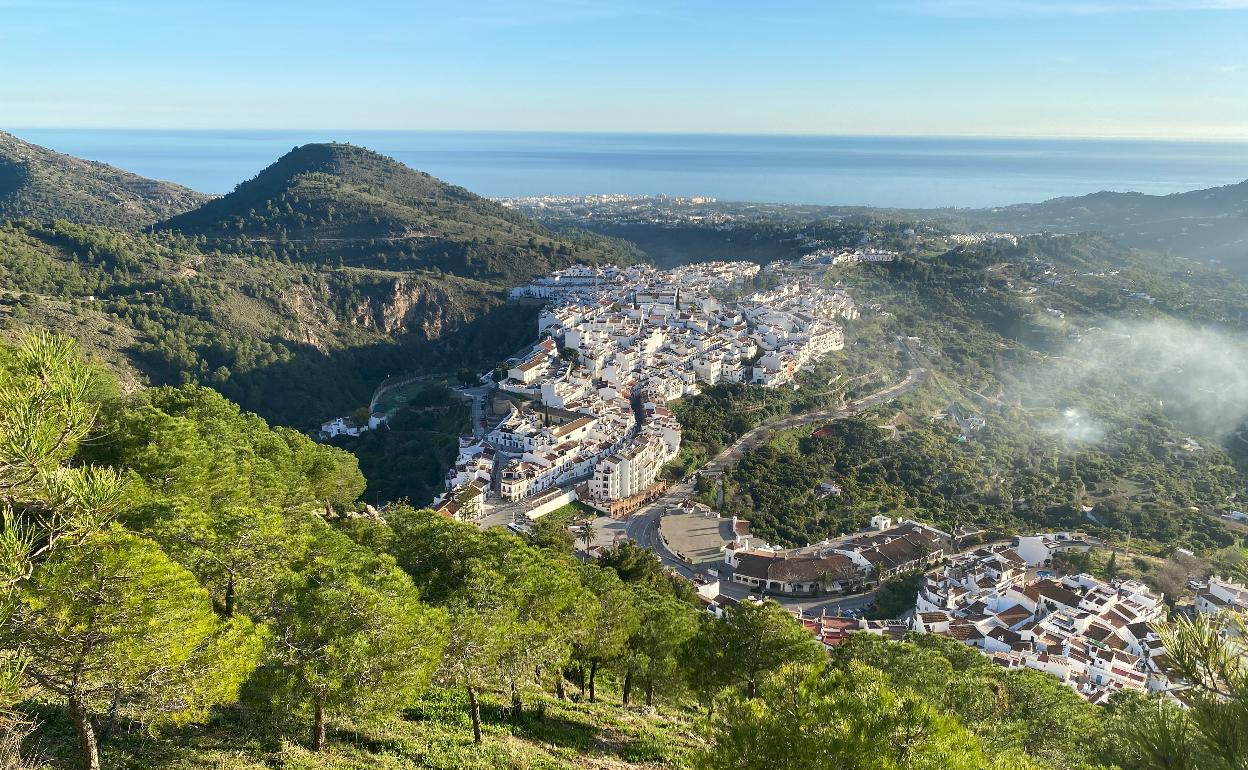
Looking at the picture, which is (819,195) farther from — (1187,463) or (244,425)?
(244,425)

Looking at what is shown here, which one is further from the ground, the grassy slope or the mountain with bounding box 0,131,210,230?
the mountain with bounding box 0,131,210,230

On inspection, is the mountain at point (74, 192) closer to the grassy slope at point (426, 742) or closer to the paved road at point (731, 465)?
the paved road at point (731, 465)

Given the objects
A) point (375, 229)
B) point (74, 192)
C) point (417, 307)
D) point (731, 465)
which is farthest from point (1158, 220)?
point (74, 192)

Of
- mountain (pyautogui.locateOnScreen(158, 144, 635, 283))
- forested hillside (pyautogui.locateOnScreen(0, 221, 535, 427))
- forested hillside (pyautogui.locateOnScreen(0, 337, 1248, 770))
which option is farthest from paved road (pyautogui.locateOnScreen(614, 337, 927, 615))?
mountain (pyautogui.locateOnScreen(158, 144, 635, 283))

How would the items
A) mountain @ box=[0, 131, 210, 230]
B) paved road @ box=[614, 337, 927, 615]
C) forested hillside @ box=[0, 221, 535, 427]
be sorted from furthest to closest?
mountain @ box=[0, 131, 210, 230]
forested hillside @ box=[0, 221, 535, 427]
paved road @ box=[614, 337, 927, 615]

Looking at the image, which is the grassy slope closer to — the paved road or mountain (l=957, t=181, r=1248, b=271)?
the paved road

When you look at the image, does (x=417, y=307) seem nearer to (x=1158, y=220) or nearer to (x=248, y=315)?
(x=248, y=315)

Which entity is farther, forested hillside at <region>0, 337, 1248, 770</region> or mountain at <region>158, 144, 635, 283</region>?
mountain at <region>158, 144, 635, 283</region>
